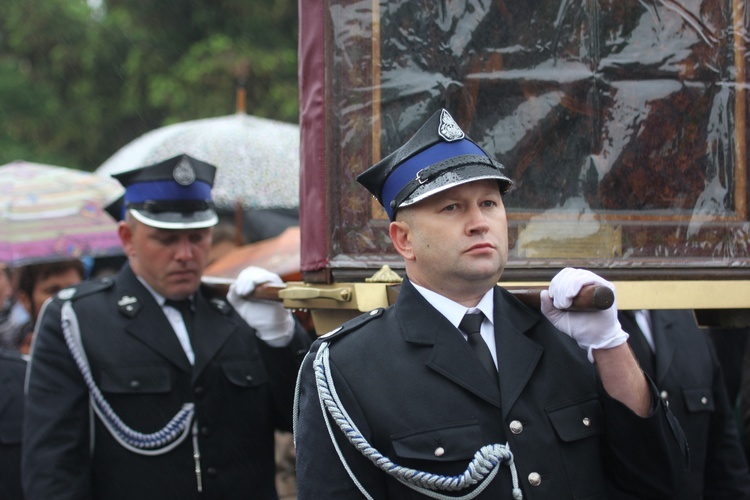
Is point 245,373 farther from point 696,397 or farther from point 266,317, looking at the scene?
point 696,397

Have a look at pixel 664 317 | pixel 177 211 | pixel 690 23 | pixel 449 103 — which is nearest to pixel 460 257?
pixel 449 103

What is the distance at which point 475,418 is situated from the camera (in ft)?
7.95

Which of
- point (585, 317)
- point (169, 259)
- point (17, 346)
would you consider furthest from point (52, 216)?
point (585, 317)

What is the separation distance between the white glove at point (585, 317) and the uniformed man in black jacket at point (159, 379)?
4.95 ft

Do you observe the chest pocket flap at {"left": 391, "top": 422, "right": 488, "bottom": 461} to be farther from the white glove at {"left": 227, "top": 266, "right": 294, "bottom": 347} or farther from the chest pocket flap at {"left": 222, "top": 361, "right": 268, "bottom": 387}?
the chest pocket flap at {"left": 222, "top": 361, "right": 268, "bottom": 387}

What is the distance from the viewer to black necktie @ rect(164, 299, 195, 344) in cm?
401

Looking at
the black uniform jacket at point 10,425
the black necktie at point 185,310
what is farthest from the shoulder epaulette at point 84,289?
the black uniform jacket at point 10,425

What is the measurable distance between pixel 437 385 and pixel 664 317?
1.69 metres

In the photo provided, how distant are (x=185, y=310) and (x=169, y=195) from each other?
1.55ft

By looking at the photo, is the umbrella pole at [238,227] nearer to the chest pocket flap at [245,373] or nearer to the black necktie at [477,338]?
the chest pocket flap at [245,373]

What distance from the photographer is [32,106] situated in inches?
665

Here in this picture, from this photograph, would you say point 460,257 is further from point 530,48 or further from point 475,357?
point 530,48

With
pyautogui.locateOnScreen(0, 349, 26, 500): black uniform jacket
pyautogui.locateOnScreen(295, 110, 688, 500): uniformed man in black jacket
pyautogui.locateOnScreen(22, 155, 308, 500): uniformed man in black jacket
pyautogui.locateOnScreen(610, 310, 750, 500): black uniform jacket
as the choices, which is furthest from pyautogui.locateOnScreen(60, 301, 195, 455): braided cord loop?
pyautogui.locateOnScreen(610, 310, 750, 500): black uniform jacket

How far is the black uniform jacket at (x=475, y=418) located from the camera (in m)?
2.40
